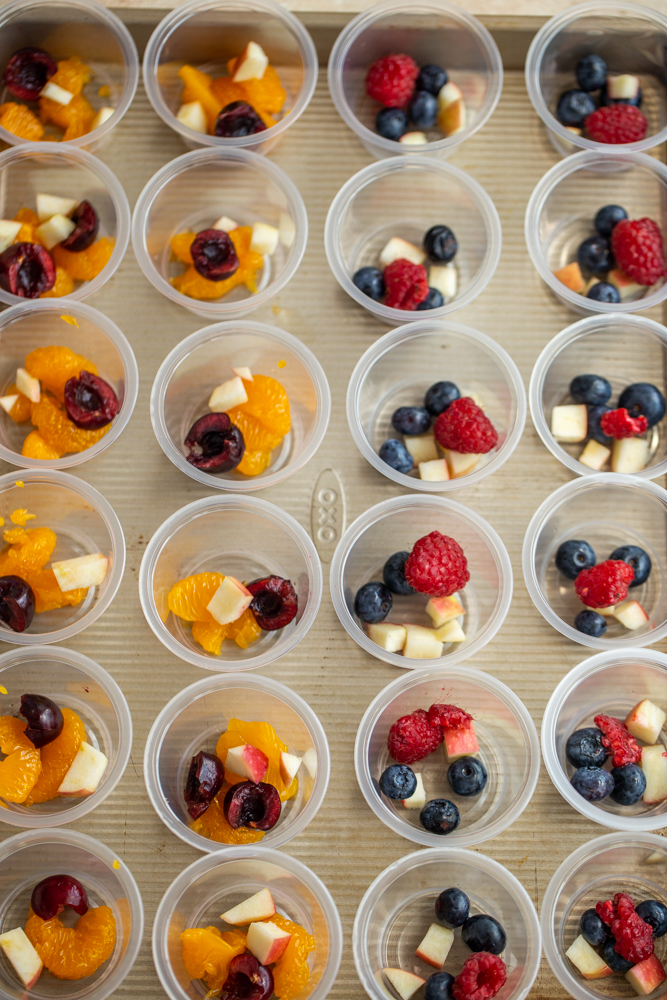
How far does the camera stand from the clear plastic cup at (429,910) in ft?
5.24

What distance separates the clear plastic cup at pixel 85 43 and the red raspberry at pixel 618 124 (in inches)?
38.7

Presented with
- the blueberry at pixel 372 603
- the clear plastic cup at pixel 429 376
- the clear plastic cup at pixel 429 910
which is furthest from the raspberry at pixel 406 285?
the clear plastic cup at pixel 429 910

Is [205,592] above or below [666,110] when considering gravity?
below

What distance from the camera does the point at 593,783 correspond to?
1.63 metres

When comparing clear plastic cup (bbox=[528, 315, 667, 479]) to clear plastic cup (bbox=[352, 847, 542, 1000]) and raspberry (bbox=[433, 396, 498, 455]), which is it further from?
clear plastic cup (bbox=[352, 847, 542, 1000])

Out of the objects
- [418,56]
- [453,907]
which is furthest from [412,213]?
[453,907]

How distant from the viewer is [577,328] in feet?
5.90

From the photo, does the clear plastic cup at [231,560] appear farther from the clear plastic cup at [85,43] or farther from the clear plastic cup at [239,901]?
the clear plastic cup at [85,43]

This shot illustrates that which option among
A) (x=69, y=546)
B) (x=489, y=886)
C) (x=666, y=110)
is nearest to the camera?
(x=489, y=886)

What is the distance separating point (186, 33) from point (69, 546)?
43.3 inches

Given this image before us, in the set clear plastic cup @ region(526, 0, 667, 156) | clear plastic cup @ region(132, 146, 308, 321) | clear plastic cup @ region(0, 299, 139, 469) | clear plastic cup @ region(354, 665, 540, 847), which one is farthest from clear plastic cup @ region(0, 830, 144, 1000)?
clear plastic cup @ region(526, 0, 667, 156)

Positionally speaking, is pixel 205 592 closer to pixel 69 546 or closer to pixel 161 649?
pixel 161 649

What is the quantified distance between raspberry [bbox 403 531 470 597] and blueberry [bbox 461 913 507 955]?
60 centimetres

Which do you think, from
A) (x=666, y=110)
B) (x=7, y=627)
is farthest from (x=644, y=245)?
(x=7, y=627)
